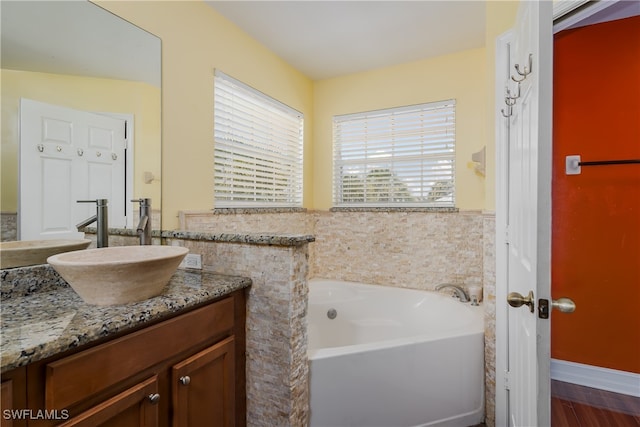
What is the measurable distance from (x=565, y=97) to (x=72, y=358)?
2.97 m

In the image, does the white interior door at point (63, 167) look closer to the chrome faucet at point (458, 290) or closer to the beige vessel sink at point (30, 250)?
the beige vessel sink at point (30, 250)

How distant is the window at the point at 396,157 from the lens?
2.75m

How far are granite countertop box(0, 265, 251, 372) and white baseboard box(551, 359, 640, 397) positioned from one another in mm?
2370

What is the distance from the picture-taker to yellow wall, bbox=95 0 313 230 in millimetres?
1829

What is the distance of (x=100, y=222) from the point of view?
140 centimetres

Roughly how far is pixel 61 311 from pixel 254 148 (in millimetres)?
1839

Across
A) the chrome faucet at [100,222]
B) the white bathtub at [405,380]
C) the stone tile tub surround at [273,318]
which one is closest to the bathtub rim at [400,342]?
the white bathtub at [405,380]

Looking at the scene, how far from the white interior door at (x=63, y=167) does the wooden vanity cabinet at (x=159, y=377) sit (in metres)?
0.69

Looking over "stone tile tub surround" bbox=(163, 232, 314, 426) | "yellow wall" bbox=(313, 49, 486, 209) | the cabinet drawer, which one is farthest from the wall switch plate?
"yellow wall" bbox=(313, 49, 486, 209)

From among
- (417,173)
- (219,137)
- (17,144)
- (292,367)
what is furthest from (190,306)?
(417,173)

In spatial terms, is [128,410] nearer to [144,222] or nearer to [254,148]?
[144,222]

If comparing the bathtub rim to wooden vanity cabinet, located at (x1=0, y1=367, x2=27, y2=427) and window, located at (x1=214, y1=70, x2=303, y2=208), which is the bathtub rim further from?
window, located at (x1=214, y1=70, x2=303, y2=208)

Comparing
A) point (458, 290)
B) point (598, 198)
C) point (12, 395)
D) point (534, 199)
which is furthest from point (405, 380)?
point (598, 198)

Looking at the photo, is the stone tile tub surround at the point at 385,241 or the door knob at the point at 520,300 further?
the stone tile tub surround at the point at 385,241
